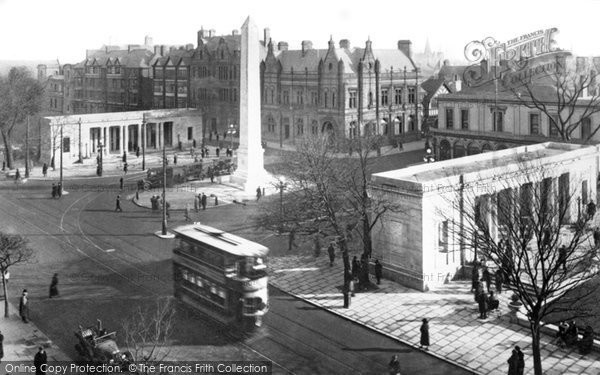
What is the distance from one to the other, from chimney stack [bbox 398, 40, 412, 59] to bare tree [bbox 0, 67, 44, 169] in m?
45.1

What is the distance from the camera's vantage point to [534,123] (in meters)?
60.6

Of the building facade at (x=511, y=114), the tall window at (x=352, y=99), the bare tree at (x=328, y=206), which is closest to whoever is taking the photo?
the bare tree at (x=328, y=206)

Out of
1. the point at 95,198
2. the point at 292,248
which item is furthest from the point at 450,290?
the point at 95,198

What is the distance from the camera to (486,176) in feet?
109

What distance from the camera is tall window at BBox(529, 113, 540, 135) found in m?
60.2

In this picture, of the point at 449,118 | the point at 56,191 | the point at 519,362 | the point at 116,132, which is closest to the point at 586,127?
the point at 449,118

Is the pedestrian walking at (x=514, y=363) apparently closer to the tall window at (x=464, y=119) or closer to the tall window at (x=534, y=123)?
the tall window at (x=534, y=123)

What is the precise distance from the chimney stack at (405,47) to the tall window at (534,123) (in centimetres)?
2802

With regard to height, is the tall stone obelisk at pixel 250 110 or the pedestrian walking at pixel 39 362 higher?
the tall stone obelisk at pixel 250 110

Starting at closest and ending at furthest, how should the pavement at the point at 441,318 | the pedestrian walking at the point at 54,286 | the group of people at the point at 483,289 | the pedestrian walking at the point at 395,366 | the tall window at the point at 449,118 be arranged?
the pedestrian walking at the point at 395,366 → the pavement at the point at 441,318 → the group of people at the point at 483,289 → the pedestrian walking at the point at 54,286 → the tall window at the point at 449,118

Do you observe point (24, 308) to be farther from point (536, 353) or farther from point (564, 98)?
point (564, 98)

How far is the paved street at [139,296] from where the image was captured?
22.8 m

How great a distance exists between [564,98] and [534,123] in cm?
415

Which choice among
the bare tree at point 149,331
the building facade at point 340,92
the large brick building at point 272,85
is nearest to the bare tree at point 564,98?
→ the large brick building at point 272,85
